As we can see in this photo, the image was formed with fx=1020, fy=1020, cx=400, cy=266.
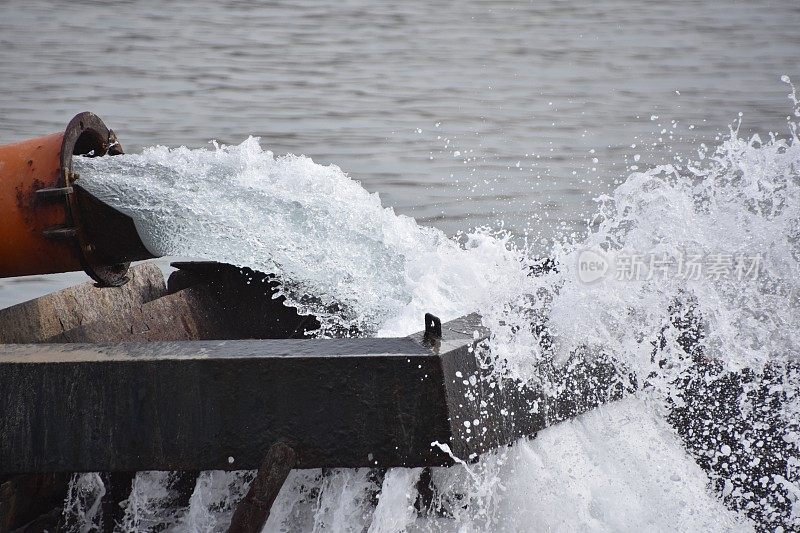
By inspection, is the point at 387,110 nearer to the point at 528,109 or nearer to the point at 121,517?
the point at 528,109

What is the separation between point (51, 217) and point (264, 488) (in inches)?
62.8

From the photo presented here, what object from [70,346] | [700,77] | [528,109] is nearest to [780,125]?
[528,109]

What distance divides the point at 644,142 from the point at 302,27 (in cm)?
1493

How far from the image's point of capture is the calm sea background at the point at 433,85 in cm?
1281

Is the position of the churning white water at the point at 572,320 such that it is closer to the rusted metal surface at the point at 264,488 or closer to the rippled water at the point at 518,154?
the rippled water at the point at 518,154

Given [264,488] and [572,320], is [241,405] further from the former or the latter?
[572,320]

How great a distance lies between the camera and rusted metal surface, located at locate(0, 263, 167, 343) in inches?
175

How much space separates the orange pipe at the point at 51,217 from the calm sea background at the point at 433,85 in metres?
3.83

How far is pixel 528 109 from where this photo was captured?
1794 cm

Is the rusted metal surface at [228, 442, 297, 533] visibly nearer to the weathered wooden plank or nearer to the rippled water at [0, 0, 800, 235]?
the weathered wooden plank

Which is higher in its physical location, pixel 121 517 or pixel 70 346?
pixel 70 346

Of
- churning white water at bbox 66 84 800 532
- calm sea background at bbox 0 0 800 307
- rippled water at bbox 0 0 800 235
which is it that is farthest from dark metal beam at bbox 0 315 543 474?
rippled water at bbox 0 0 800 235

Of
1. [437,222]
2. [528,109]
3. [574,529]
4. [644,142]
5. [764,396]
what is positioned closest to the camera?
[574,529]

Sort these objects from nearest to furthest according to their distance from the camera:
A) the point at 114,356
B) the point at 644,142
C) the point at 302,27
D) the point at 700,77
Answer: the point at 114,356
the point at 644,142
the point at 700,77
the point at 302,27
